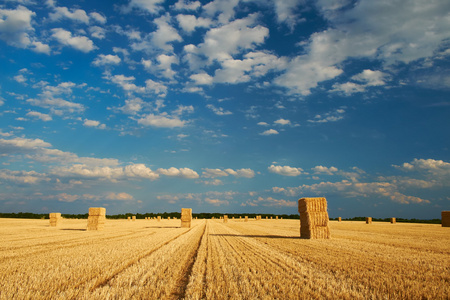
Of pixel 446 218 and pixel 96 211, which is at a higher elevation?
pixel 96 211

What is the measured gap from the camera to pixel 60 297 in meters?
4.13

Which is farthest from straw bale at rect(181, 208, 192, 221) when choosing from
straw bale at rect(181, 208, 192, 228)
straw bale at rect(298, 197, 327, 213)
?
straw bale at rect(298, 197, 327, 213)

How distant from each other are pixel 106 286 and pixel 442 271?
7042mm

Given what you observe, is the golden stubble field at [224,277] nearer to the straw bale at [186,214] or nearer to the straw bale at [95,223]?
the straw bale at [95,223]

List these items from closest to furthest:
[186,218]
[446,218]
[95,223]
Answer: [95,223] → [186,218] → [446,218]

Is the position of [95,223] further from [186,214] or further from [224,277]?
[224,277]

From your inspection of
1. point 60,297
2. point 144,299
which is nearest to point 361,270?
point 144,299

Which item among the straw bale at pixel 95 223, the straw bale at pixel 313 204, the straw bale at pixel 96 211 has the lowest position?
the straw bale at pixel 95 223

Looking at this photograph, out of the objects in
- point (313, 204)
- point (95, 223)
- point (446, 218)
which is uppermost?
point (313, 204)

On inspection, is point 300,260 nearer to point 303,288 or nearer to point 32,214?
point 303,288

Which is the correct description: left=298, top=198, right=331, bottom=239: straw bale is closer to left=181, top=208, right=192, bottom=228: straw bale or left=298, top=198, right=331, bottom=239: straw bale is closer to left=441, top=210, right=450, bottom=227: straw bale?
left=181, top=208, right=192, bottom=228: straw bale

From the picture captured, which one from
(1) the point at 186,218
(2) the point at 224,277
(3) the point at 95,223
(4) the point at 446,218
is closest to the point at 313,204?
(2) the point at 224,277

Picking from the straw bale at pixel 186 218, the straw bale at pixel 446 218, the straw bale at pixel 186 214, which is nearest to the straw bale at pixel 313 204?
the straw bale at pixel 186 218

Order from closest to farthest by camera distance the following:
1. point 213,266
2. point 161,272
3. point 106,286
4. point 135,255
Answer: point 106,286 → point 161,272 → point 213,266 → point 135,255
